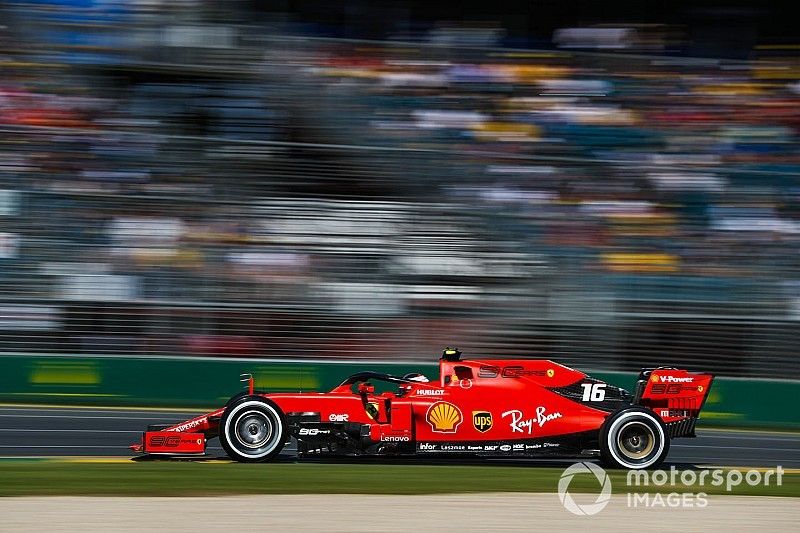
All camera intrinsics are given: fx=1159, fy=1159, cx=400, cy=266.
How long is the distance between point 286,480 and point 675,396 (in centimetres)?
326

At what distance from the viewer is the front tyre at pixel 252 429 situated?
29.8ft

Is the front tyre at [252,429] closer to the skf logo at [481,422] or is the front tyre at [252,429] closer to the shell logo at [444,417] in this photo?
the shell logo at [444,417]

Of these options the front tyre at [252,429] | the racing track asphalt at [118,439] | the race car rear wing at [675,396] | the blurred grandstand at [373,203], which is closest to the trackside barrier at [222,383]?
the blurred grandstand at [373,203]

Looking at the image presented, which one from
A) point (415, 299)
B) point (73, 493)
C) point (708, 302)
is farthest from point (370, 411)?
point (708, 302)

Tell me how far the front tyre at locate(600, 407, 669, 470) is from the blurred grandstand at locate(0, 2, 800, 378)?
4.60 m

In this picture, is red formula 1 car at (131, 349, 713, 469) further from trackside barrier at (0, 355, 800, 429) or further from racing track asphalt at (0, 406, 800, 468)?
trackside barrier at (0, 355, 800, 429)

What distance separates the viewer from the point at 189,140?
14.7 metres

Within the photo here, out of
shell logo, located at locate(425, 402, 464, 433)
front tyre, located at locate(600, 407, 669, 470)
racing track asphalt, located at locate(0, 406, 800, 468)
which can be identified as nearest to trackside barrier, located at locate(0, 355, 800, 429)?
racing track asphalt, located at locate(0, 406, 800, 468)

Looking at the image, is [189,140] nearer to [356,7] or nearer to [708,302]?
[356,7]

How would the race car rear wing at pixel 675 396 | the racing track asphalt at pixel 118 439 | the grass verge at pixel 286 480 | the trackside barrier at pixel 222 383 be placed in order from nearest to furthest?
the grass verge at pixel 286 480 → the race car rear wing at pixel 675 396 → the racing track asphalt at pixel 118 439 → the trackside barrier at pixel 222 383

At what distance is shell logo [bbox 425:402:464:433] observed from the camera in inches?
358

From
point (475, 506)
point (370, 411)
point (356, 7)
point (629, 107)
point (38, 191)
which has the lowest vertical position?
point (475, 506)

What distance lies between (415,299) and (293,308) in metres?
1.48

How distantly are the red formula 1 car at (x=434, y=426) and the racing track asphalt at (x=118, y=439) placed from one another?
0.72m
